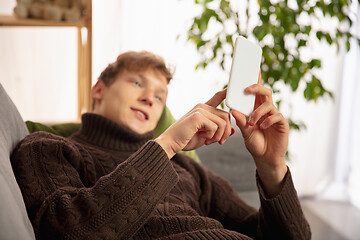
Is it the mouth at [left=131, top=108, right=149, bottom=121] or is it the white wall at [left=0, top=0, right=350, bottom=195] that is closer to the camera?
the mouth at [left=131, top=108, right=149, bottom=121]

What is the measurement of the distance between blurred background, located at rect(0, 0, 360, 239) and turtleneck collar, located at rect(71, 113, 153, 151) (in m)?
1.15

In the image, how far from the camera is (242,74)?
88cm

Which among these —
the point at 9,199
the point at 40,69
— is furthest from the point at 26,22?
the point at 9,199

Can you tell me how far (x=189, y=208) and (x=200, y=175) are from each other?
244 millimetres

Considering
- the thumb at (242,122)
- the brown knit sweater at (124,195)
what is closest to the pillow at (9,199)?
the brown knit sweater at (124,195)

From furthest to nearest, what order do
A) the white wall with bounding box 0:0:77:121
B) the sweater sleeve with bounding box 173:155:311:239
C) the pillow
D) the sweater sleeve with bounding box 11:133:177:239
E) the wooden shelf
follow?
the white wall with bounding box 0:0:77:121, the wooden shelf, the sweater sleeve with bounding box 173:155:311:239, the sweater sleeve with bounding box 11:133:177:239, the pillow

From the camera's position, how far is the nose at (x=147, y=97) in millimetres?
1188

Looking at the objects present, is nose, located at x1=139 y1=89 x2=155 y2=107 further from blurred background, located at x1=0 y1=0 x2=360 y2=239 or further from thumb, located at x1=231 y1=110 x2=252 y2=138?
blurred background, located at x1=0 y1=0 x2=360 y2=239

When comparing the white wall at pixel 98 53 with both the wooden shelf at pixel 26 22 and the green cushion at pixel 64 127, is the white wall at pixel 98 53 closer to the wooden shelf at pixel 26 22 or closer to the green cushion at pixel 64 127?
the wooden shelf at pixel 26 22

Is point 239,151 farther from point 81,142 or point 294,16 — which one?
point 81,142

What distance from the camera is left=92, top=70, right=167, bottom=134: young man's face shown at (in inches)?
46.7

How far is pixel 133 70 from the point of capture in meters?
1.23

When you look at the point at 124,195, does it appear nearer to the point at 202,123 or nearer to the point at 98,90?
the point at 202,123

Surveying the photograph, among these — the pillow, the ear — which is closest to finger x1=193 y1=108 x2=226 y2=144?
the pillow
